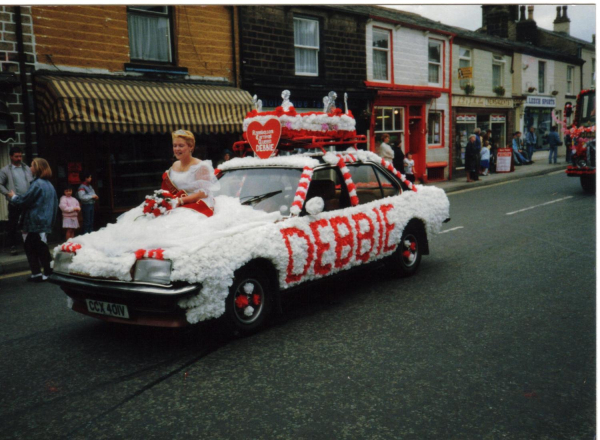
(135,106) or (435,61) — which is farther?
(435,61)

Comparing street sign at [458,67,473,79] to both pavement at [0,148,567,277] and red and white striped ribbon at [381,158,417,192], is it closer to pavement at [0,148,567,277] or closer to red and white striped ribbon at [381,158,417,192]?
pavement at [0,148,567,277]

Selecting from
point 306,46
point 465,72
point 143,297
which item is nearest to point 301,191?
point 143,297

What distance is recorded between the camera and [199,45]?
1374 centimetres

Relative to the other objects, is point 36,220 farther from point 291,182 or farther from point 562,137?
point 562,137

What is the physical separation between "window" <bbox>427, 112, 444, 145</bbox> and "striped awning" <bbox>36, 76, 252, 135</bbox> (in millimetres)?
10648

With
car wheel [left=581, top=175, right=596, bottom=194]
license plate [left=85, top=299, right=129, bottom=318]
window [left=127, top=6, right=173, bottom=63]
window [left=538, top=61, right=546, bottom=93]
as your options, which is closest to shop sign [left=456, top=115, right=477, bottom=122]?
window [left=538, top=61, right=546, bottom=93]

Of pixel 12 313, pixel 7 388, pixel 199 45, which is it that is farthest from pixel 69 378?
pixel 199 45

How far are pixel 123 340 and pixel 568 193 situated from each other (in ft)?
44.5

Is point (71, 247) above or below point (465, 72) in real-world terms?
below

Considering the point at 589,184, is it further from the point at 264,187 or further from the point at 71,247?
the point at 71,247

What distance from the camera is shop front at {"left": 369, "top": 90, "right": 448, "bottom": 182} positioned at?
20047 millimetres

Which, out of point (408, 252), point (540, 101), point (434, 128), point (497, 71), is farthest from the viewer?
point (540, 101)

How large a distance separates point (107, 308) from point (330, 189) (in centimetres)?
253

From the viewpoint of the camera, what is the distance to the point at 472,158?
20.2 meters
